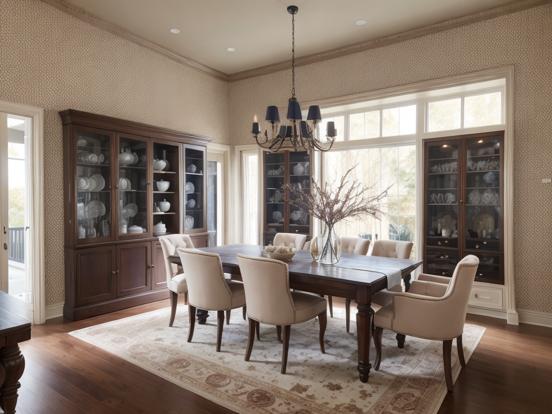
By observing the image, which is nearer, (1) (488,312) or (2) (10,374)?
(2) (10,374)

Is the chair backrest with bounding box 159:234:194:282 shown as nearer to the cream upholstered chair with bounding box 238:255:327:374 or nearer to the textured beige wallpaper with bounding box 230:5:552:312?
the cream upholstered chair with bounding box 238:255:327:374

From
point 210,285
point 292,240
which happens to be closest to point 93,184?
point 210,285

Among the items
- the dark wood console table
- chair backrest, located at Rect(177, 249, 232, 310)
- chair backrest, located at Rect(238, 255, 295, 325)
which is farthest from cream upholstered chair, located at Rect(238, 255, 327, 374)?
the dark wood console table

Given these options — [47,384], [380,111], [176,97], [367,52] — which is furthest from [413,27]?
[47,384]

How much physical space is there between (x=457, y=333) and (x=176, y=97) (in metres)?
4.79

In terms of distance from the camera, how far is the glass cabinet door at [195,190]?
18.5 ft

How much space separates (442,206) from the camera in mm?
4684

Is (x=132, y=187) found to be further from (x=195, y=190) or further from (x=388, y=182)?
(x=388, y=182)

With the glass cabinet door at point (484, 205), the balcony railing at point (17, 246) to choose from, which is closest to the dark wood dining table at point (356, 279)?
the glass cabinet door at point (484, 205)

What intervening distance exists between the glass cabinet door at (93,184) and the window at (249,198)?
250cm

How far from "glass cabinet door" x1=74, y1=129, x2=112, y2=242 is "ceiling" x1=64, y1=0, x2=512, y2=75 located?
147cm

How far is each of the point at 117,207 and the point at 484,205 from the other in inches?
172

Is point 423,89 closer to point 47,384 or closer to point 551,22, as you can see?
point 551,22

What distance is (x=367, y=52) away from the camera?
5.14m
